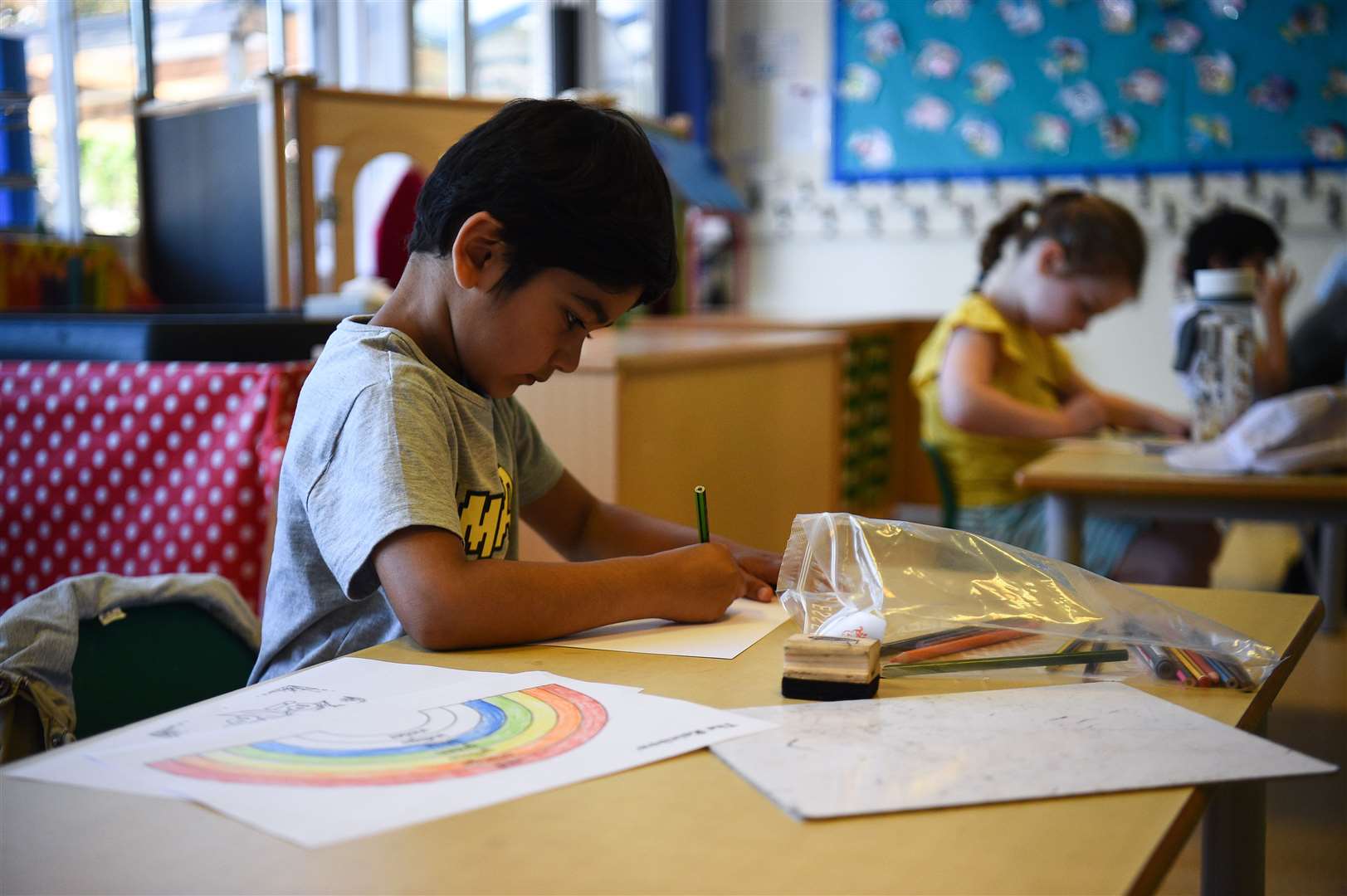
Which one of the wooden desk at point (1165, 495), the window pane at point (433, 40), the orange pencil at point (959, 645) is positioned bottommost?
the wooden desk at point (1165, 495)

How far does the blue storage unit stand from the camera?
270 cm

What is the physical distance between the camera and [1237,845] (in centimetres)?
111

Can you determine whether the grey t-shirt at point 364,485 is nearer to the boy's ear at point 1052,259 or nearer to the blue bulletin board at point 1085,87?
the boy's ear at point 1052,259

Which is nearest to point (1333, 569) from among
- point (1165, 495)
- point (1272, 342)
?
point (1272, 342)

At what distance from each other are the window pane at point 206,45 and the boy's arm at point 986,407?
77.4 inches

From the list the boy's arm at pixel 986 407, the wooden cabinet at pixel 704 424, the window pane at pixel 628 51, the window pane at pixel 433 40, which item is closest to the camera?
the wooden cabinet at pixel 704 424

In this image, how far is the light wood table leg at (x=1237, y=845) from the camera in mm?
1099

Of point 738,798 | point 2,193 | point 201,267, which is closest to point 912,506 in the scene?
point 201,267

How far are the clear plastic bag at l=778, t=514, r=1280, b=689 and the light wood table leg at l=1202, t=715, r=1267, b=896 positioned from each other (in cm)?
33

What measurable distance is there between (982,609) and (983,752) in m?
0.27

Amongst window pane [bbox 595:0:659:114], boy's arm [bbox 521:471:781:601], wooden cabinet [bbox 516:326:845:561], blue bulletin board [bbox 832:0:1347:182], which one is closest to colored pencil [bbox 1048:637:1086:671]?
boy's arm [bbox 521:471:781:601]

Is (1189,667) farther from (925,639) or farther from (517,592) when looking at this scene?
(517,592)

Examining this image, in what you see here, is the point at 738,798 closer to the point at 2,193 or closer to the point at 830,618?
the point at 830,618

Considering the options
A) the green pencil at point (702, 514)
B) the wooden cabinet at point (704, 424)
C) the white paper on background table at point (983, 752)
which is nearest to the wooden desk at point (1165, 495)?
the wooden cabinet at point (704, 424)
